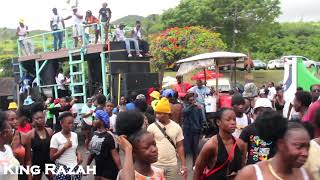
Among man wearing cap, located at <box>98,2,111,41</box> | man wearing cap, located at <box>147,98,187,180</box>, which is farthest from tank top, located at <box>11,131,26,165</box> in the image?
man wearing cap, located at <box>98,2,111,41</box>

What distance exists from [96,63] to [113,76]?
3161mm

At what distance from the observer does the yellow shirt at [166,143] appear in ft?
19.3

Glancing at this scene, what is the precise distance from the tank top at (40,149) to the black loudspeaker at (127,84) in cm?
761

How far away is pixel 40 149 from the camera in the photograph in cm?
632

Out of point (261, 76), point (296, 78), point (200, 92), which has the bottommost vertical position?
point (261, 76)

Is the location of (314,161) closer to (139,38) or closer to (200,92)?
(200,92)

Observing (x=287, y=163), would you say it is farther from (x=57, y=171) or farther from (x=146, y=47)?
(x=146, y=47)

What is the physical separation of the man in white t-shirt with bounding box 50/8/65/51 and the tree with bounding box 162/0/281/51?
2526cm

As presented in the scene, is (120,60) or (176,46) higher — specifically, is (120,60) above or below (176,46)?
below

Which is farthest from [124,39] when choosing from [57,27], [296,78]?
[296,78]

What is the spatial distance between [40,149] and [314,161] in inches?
154

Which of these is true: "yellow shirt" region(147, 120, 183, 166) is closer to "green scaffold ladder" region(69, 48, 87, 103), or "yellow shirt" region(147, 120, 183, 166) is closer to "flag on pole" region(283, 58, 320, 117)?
"flag on pole" region(283, 58, 320, 117)

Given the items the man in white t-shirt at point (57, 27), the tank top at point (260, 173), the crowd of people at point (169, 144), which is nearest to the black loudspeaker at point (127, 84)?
the man in white t-shirt at point (57, 27)

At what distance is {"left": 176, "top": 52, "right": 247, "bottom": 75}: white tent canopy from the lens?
13.0m
